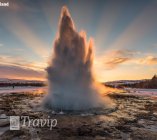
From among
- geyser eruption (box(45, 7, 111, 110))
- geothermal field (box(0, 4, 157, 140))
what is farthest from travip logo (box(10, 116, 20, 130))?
geyser eruption (box(45, 7, 111, 110))

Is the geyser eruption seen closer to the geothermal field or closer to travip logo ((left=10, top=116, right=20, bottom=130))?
the geothermal field

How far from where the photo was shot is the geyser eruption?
1786cm

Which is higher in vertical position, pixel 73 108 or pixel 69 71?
pixel 69 71

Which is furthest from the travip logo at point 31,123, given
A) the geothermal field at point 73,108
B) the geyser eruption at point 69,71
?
the geyser eruption at point 69,71

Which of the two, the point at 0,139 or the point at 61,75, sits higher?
the point at 61,75

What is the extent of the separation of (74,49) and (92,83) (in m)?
4.75

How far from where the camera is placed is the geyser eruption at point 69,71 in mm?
17859

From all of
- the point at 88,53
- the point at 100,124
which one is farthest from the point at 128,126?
the point at 88,53

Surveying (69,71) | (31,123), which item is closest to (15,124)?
(31,123)

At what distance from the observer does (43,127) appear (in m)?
10.7

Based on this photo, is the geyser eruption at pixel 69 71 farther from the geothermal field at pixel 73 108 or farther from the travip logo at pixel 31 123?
the travip logo at pixel 31 123

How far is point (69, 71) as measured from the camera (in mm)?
18328

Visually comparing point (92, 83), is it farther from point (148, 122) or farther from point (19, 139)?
point (19, 139)

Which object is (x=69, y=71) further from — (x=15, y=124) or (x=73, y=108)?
(x=15, y=124)
